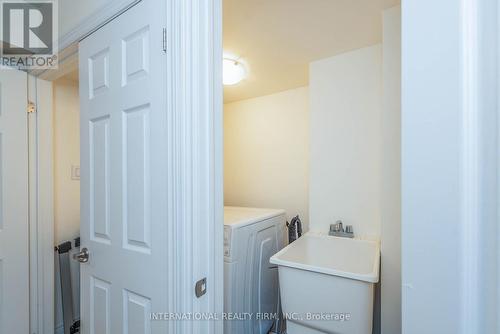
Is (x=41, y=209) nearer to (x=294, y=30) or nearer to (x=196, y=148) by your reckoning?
(x=196, y=148)

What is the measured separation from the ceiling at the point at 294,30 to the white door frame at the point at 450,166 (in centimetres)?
104

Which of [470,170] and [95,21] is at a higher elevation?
[95,21]

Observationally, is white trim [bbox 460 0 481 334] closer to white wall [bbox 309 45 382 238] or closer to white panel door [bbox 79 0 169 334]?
white panel door [bbox 79 0 169 334]

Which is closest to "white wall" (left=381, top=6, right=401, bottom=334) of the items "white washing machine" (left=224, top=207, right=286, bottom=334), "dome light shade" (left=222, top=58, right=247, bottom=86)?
"white washing machine" (left=224, top=207, right=286, bottom=334)

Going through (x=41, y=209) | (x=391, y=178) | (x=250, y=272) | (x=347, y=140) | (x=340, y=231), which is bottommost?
(x=250, y=272)

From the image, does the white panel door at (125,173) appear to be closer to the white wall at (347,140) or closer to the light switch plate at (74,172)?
the light switch plate at (74,172)

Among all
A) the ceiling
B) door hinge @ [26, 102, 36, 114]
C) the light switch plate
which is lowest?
the light switch plate

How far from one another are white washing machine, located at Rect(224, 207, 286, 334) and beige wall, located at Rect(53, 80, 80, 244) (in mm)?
1300

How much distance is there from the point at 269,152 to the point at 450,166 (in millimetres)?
2091

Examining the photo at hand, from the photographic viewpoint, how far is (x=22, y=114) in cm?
148

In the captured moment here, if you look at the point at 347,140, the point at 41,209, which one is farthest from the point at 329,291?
the point at 41,209

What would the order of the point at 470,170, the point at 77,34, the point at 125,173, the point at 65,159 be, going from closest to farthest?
the point at 470,170
the point at 125,173
the point at 77,34
the point at 65,159

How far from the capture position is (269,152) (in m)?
2.44

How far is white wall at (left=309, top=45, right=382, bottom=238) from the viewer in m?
1.59
